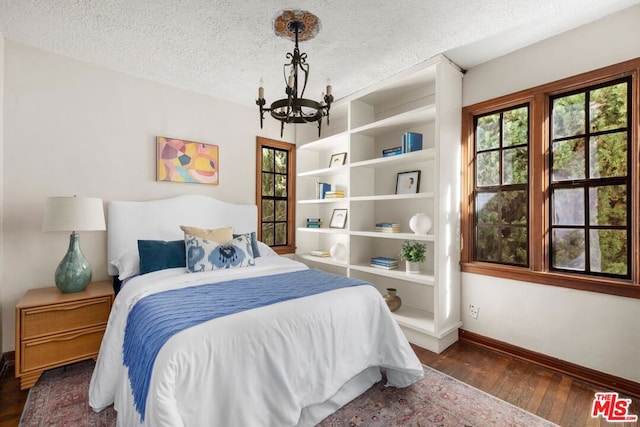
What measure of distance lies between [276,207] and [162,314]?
264cm

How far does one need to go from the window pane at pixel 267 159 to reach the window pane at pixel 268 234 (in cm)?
75

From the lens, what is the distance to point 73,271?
7.89 ft

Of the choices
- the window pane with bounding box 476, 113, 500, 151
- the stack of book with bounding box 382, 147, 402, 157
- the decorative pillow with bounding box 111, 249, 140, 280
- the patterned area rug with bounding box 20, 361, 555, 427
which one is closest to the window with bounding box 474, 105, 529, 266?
the window pane with bounding box 476, 113, 500, 151

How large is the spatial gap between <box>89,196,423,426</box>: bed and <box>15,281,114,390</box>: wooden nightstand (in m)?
0.32

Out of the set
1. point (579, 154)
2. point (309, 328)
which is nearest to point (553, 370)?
point (579, 154)

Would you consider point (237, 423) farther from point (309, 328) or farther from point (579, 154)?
point (579, 154)

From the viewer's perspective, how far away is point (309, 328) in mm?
1729

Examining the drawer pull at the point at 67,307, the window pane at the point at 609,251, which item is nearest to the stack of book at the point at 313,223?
the drawer pull at the point at 67,307

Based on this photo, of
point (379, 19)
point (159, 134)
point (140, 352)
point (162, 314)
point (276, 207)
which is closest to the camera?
point (140, 352)

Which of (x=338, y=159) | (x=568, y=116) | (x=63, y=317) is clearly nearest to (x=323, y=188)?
(x=338, y=159)

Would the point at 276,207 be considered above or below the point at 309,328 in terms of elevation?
above

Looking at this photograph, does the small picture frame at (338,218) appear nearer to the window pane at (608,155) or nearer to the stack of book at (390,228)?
the stack of book at (390,228)

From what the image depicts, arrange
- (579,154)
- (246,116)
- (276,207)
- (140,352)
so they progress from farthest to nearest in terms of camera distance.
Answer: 1. (276,207)
2. (246,116)
3. (579,154)
4. (140,352)

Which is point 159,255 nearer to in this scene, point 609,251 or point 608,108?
point 609,251
